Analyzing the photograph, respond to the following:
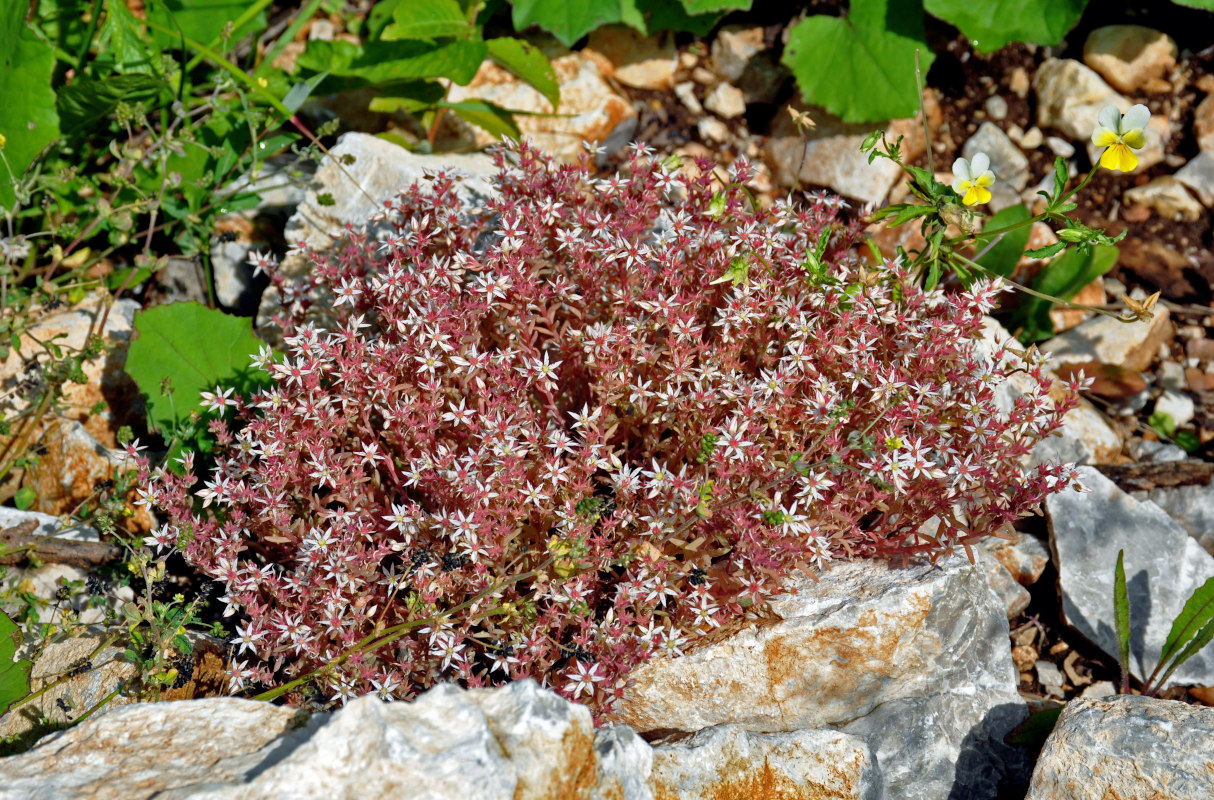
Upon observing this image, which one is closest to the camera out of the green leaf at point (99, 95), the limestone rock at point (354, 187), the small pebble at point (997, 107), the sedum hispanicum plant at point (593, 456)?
the sedum hispanicum plant at point (593, 456)

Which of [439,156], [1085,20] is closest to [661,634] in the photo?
[439,156]

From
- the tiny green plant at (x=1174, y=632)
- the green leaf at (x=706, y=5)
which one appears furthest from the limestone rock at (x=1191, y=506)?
the green leaf at (x=706, y=5)

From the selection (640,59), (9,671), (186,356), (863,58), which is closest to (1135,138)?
(863,58)

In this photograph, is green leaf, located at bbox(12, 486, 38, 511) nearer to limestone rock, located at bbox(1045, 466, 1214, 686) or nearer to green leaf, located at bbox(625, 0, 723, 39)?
green leaf, located at bbox(625, 0, 723, 39)

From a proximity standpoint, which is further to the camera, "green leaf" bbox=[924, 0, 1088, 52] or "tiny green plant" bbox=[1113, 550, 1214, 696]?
"green leaf" bbox=[924, 0, 1088, 52]

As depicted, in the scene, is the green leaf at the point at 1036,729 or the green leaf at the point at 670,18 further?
the green leaf at the point at 670,18

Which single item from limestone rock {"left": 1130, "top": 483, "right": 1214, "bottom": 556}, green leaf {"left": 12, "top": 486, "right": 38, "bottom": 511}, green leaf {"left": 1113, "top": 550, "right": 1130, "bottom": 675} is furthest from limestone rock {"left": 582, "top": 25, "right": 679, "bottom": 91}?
green leaf {"left": 12, "top": 486, "right": 38, "bottom": 511}

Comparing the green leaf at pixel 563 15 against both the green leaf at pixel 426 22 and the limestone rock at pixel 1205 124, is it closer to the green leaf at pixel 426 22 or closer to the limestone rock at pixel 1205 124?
the green leaf at pixel 426 22
